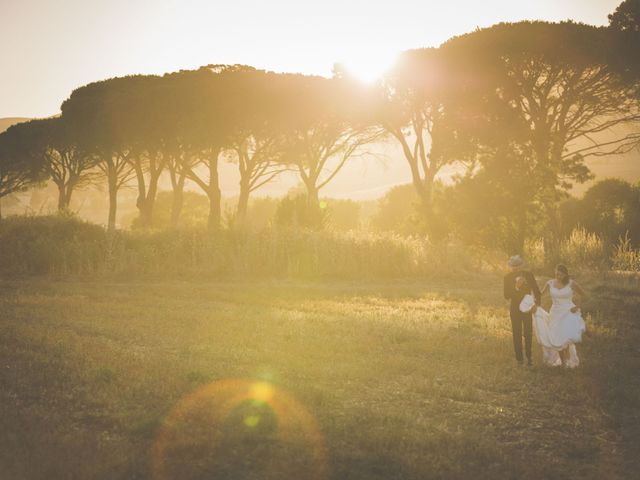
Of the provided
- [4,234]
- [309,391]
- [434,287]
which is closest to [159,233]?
[4,234]

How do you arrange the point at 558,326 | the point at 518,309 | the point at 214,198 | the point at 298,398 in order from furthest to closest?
the point at 214,198 < the point at 518,309 < the point at 558,326 < the point at 298,398

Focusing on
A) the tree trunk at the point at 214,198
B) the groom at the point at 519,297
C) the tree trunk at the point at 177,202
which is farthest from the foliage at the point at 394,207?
the groom at the point at 519,297

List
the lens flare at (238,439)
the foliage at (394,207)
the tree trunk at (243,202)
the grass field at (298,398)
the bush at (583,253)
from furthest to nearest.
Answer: the foliage at (394,207) → the tree trunk at (243,202) → the bush at (583,253) → the grass field at (298,398) → the lens flare at (238,439)

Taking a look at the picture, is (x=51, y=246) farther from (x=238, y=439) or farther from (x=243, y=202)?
(x=238, y=439)

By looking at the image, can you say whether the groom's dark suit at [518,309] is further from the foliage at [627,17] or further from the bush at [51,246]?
the foliage at [627,17]

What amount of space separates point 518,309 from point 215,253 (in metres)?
12.1

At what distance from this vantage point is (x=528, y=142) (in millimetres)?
24016

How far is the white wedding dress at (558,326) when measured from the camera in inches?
310

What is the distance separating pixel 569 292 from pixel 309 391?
4601mm

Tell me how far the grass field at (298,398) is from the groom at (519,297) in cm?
42

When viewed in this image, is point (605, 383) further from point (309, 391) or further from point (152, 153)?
point (152, 153)

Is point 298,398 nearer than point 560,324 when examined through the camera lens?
Yes

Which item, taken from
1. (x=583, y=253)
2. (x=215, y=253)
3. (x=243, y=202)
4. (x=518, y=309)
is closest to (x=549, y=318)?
(x=518, y=309)

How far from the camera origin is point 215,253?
Answer: 1839 cm
